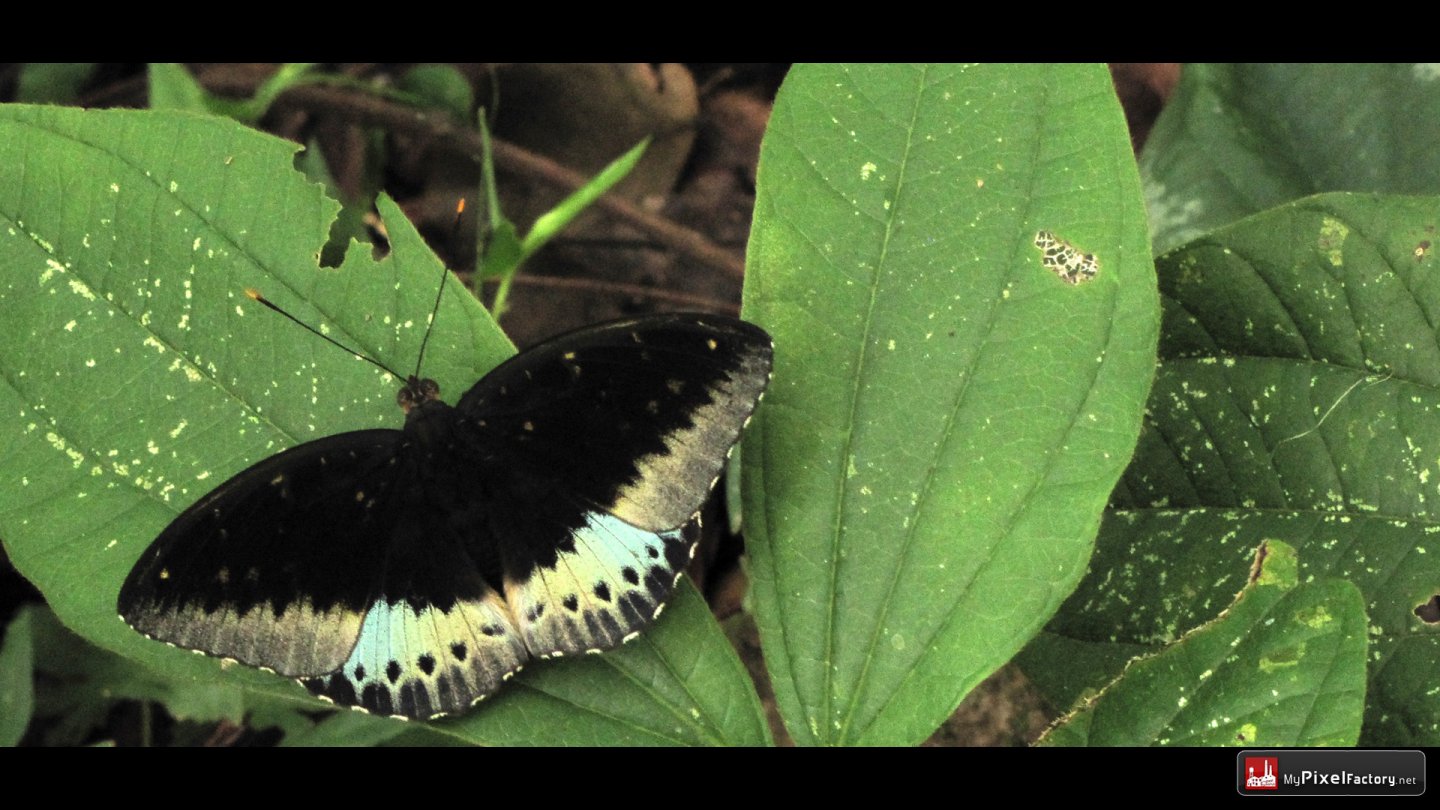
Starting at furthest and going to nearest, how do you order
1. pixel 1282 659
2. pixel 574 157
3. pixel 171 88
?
1. pixel 574 157
2. pixel 171 88
3. pixel 1282 659

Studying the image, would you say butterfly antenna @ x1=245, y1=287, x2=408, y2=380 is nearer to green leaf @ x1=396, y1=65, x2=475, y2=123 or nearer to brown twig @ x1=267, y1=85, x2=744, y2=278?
brown twig @ x1=267, y1=85, x2=744, y2=278

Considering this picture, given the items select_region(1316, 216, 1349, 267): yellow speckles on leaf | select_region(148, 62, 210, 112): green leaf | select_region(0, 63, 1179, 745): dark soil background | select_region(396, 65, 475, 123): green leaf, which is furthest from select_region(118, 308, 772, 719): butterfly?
select_region(396, 65, 475, 123): green leaf

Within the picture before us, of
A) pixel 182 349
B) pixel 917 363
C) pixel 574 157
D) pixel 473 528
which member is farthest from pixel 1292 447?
pixel 574 157

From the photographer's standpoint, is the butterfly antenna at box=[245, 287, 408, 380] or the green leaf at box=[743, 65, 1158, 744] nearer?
the green leaf at box=[743, 65, 1158, 744]

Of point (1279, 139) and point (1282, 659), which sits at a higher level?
point (1279, 139)

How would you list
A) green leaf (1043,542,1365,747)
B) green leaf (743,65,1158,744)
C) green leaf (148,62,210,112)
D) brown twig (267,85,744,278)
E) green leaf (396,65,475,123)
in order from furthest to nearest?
green leaf (396,65,475,123), brown twig (267,85,744,278), green leaf (148,62,210,112), green leaf (743,65,1158,744), green leaf (1043,542,1365,747)

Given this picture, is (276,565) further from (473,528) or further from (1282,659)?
(1282,659)

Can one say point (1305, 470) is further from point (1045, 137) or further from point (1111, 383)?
point (1045, 137)
